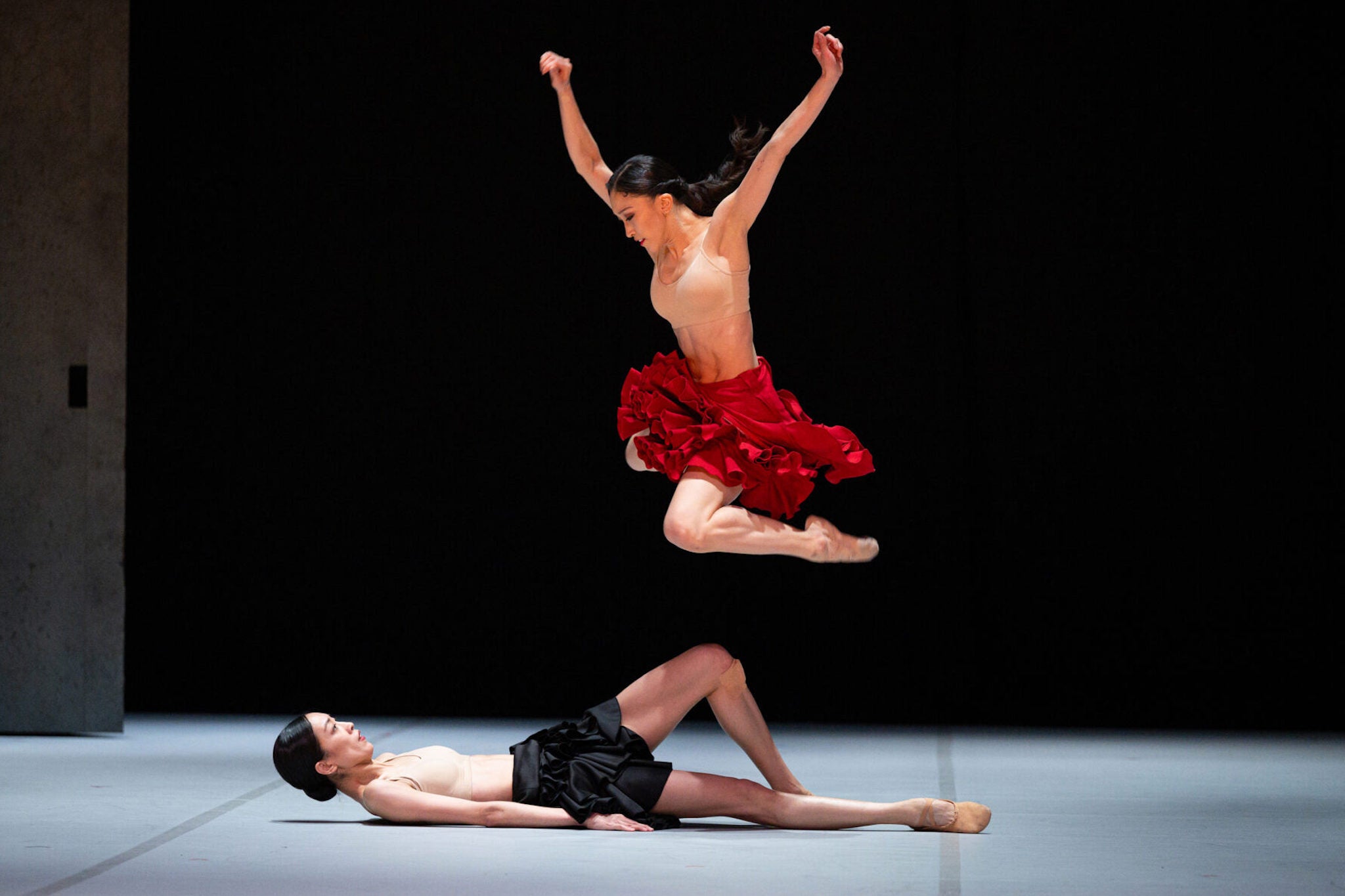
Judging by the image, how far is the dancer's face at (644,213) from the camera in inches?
161

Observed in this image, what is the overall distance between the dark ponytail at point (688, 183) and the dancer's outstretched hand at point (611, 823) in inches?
58.8

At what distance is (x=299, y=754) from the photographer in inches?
147

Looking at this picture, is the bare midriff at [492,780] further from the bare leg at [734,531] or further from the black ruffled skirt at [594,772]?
the bare leg at [734,531]

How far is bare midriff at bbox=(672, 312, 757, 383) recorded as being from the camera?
4.14 metres

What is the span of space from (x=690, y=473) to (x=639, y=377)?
0.34m

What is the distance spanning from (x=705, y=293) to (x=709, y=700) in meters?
0.99

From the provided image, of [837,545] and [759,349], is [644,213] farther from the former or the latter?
[759,349]

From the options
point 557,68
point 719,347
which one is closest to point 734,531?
point 719,347

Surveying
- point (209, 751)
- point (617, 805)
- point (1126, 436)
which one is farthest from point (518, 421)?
point (617, 805)

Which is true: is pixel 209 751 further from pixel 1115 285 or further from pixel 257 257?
pixel 1115 285

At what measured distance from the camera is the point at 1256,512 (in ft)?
22.4

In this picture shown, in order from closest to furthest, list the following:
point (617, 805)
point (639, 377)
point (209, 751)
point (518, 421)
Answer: point (617, 805) < point (639, 377) < point (209, 751) < point (518, 421)

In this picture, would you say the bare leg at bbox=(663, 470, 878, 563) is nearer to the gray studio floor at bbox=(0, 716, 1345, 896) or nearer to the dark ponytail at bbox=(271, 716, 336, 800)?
the gray studio floor at bbox=(0, 716, 1345, 896)

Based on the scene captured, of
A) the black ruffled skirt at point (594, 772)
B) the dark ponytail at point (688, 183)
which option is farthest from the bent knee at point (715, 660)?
the dark ponytail at point (688, 183)
